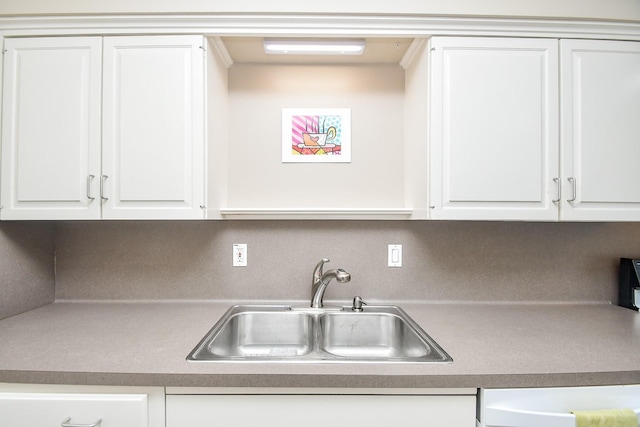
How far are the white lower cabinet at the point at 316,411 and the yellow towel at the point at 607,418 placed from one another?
→ 0.30 meters

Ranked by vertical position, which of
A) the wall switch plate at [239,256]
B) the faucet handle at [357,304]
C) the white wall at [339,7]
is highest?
the white wall at [339,7]

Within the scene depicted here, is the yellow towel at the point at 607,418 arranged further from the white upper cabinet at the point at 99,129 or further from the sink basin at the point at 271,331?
the white upper cabinet at the point at 99,129

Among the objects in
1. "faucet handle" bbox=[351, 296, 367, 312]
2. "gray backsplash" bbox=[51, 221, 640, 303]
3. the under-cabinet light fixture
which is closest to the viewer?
the under-cabinet light fixture

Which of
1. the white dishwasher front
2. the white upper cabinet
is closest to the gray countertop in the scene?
the white dishwasher front

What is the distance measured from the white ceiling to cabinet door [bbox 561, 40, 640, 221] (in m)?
0.71

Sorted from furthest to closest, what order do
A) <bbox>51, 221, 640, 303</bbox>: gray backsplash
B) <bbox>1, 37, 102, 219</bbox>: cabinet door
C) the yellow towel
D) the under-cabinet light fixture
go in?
<bbox>51, 221, 640, 303</bbox>: gray backsplash → the under-cabinet light fixture → <bbox>1, 37, 102, 219</bbox>: cabinet door → the yellow towel

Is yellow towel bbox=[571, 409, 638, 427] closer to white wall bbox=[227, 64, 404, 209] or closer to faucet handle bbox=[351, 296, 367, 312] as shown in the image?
faucet handle bbox=[351, 296, 367, 312]

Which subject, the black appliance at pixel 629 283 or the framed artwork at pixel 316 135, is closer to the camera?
the black appliance at pixel 629 283

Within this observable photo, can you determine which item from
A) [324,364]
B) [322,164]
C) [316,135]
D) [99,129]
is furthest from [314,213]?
[99,129]

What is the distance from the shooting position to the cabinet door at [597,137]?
135 cm

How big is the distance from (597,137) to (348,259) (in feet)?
4.00

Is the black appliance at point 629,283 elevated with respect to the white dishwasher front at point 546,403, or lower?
elevated

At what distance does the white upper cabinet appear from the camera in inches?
52.1

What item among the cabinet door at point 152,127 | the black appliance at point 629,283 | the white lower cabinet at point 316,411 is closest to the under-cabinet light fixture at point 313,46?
the cabinet door at point 152,127
